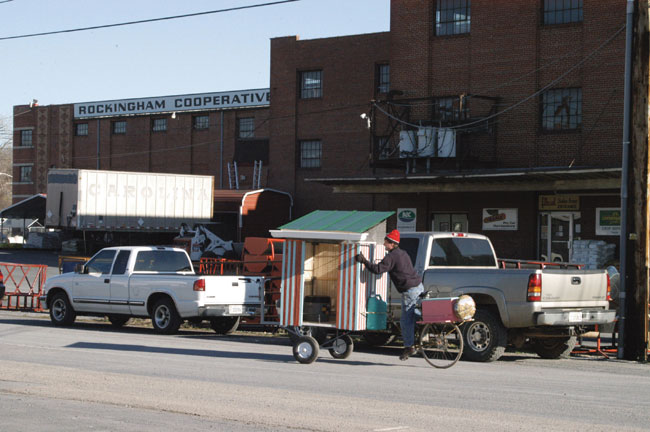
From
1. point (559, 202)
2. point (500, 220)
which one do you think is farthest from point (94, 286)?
point (559, 202)

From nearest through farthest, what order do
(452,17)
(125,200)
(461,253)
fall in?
(461,253) → (452,17) → (125,200)

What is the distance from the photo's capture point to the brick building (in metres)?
32.4

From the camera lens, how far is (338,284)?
45.3 ft

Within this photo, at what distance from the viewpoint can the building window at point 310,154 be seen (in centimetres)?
4625

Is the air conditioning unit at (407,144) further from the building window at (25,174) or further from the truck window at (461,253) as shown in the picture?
the building window at (25,174)

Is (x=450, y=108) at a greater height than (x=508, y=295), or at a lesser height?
greater

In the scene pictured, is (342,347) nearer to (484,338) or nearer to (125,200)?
(484,338)

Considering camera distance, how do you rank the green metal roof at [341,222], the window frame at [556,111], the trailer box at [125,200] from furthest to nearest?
the trailer box at [125,200], the window frame at [556,111], the green metal roof at [341,222]

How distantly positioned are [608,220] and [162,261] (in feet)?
58.3

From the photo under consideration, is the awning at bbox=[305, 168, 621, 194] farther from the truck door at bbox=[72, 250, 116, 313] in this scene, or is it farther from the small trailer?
the small trailer

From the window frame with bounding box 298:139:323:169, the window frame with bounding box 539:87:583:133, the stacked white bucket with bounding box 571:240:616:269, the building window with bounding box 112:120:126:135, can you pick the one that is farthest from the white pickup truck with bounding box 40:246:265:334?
the building window with bounding box 112:120:126:135

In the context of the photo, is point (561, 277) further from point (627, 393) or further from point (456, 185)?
point (456, 185)

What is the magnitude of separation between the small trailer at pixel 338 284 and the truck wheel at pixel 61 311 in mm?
8525

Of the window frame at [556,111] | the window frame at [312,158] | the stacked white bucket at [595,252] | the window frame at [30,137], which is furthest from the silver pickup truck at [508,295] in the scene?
the window frame at [30,137]
